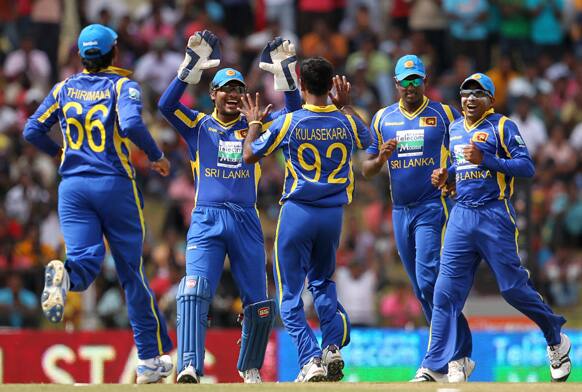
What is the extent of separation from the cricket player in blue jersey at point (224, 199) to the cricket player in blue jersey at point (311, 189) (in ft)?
0.75

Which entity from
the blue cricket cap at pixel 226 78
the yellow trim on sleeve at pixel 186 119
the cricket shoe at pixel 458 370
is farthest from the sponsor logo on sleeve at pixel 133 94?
the cricket shoe at pixel 458 370

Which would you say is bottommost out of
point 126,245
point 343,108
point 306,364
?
point 306,364

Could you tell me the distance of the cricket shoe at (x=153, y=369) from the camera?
1327cm

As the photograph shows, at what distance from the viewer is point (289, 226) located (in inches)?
524

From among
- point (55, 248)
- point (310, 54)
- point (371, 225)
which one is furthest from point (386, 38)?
point (55, 248)

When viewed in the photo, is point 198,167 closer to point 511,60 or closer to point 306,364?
point 306,364

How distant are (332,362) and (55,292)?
2489 millimetres

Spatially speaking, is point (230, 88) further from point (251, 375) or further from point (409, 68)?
point (251, 375)

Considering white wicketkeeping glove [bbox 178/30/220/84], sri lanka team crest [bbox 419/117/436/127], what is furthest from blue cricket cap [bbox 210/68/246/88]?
sri lanka team crest [bbox 419/117/436/127]

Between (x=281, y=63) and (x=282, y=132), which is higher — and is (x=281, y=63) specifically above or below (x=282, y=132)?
above

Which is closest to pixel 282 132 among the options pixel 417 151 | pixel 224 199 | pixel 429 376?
pixel 224 199

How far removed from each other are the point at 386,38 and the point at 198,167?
13.5 meters

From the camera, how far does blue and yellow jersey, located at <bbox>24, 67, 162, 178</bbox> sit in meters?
13.0

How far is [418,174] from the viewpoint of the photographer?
46.0ft
